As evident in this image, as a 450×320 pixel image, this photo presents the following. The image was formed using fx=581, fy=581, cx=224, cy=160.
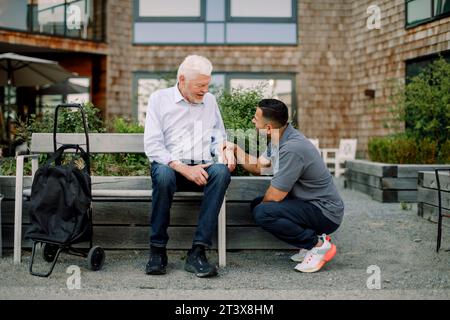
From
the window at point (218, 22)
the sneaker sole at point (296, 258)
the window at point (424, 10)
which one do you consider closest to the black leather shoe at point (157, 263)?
the sneaker sole at point (296, 258)

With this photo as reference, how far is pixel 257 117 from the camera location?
3.90 metres

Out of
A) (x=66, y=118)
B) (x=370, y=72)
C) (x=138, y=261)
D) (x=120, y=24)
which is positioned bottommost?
(x=138, y=261)

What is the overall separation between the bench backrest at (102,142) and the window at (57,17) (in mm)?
7936

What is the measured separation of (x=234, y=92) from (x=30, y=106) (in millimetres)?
9955

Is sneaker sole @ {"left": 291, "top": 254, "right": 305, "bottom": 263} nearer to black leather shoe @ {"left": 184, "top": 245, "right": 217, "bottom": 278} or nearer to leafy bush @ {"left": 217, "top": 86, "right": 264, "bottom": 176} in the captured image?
black leather shoe @ {"left": 184, "top": 245, "right": 217, "bottom": 278}

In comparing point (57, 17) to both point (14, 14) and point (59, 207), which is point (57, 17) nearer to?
point (14, 14)

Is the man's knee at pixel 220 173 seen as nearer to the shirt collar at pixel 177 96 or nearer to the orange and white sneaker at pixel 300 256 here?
the shirt collar at pixel 177 96

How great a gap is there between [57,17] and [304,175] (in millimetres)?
10112

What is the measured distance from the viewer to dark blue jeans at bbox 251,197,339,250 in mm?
3826

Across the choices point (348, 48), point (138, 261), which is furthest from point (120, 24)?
point (138, 261)

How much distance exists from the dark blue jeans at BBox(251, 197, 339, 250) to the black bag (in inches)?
45.8

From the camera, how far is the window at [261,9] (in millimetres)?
13648

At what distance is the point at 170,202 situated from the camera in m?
3.72
